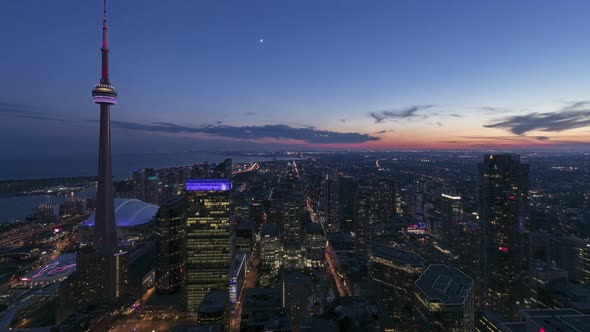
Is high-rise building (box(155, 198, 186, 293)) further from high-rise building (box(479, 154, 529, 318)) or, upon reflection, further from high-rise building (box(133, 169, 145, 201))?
high-rise building (box(133, 169, 145, 201))

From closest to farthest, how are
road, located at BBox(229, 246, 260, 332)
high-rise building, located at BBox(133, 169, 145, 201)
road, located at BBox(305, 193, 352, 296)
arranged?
road, located at BBox(229, 246, 260, 332)
road, located at BBox(305, 193, 352, 296)
high-rise building, located at BBox(133, 169, 145, 201)

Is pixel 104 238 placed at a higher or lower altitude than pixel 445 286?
lower

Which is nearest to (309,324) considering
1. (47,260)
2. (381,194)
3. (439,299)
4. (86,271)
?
(439,299)

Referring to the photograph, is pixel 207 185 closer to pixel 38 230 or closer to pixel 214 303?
pixel 214 303

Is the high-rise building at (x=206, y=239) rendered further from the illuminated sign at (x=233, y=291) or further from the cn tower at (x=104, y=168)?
the cn tower at (x=104, y=168)

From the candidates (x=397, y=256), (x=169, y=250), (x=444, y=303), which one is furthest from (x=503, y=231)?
(x=169, y=250)

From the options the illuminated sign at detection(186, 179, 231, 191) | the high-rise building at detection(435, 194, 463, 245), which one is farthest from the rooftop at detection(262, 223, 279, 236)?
the high-rise building at detection(435, 194, 463, 245)

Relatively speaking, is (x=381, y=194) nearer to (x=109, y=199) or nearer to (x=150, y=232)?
(x=150, y=232)
